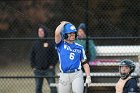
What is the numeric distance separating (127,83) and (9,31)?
4492mm

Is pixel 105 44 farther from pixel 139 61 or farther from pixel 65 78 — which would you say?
pixel 65 78

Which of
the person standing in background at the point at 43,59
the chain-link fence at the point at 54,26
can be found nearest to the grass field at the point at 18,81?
the chain-link fence at the point at 54,26

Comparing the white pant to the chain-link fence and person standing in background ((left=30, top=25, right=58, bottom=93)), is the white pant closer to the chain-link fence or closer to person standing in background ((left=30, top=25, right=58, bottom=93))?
the chain-link fence

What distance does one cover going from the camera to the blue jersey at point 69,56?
27.6 ft

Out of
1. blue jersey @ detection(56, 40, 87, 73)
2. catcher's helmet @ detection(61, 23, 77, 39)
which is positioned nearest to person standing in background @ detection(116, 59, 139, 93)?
blue jersey @ detection(56, 40, 87, 73)

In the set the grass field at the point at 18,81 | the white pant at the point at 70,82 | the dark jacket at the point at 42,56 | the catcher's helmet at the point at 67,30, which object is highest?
the catcher's helmet at the point at 67,30

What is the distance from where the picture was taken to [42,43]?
34.1 ft

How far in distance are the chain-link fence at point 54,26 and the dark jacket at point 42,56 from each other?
0.61 ft

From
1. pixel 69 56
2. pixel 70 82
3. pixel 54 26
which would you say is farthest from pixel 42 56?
pixel 70 82

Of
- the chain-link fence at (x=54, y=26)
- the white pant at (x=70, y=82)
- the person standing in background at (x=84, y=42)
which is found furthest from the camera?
the chain-link fence at (x=54, y=26)

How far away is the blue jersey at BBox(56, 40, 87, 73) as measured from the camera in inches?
331

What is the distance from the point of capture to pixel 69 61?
842 centimetres

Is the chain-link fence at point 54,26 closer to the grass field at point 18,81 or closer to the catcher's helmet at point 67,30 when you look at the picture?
the grass field at point 18,81

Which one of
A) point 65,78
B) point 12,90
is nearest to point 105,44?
point 12,90
